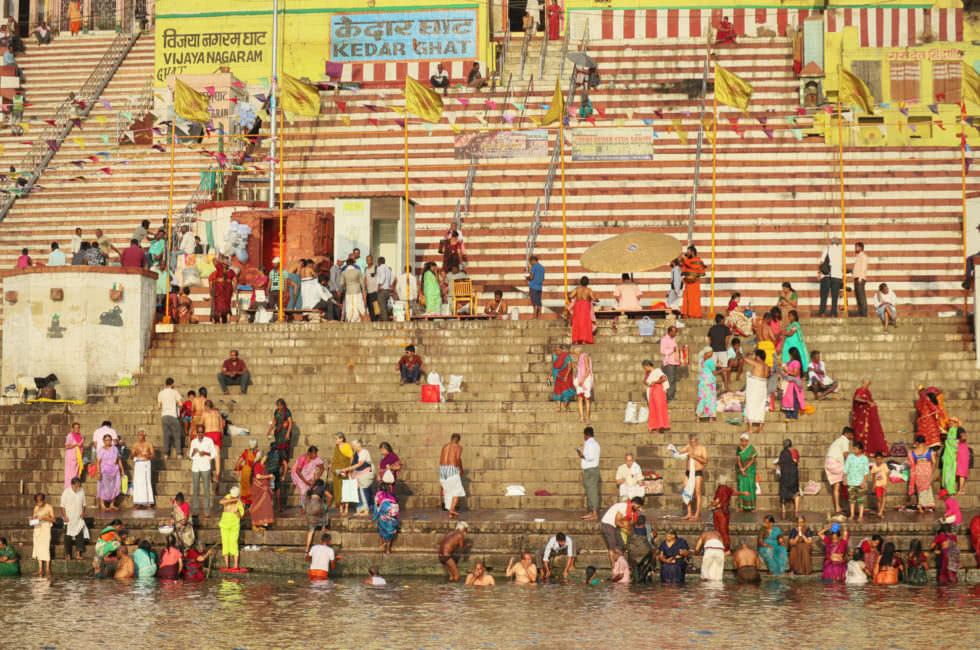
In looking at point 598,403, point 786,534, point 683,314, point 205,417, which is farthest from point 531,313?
point 786,534

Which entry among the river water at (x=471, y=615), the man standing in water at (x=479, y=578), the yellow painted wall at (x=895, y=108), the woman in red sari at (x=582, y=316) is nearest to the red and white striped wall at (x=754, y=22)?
the yellow painted wall at (x=895, y=108)

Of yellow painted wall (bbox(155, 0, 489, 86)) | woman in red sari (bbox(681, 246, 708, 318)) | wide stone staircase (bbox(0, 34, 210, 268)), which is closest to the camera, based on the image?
woman in red sari (bbox(681, 246, 708, 318))

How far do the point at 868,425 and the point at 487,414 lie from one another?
507 cm

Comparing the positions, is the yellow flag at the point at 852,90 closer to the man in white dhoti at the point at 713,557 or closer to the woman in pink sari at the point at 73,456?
the man in white dhoti at the point at 713,557

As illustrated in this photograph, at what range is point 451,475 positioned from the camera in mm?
19375

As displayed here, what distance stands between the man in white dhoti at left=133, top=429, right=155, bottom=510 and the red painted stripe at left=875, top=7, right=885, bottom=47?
20906 millimetres

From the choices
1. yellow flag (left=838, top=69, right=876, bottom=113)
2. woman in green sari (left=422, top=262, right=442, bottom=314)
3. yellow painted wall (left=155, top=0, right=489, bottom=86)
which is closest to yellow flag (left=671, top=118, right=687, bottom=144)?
yellow flag (left=838, top=69, right=876, bottom=113)

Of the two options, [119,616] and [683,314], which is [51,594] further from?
[683,314]

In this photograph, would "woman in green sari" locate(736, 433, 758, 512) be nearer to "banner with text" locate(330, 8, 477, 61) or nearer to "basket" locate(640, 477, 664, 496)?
"basket" locate(640, 477, 664, 496)

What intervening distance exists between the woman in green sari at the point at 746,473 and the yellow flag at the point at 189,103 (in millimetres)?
12442

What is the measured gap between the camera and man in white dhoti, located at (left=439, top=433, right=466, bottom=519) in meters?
19.3

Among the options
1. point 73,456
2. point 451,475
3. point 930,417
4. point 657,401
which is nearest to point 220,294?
point 73,456

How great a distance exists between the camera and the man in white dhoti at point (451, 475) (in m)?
19.3

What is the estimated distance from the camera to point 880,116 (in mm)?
31453
